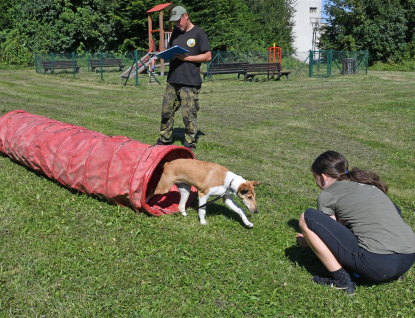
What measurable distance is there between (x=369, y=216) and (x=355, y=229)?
16cm

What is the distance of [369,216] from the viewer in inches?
137

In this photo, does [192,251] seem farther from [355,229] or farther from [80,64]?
[80,64]

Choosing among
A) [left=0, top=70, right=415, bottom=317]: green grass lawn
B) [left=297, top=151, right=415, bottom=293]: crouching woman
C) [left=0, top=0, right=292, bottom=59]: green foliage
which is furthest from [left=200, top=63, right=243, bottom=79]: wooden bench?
[left=297, top=151, right=415, bottom=293]: crouching woman

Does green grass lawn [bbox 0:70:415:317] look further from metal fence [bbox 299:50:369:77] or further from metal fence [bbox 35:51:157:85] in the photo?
metal fence [bbox 299:50:369:77]

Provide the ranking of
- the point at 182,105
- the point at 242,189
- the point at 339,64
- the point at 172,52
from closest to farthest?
the point at 242,189 → the point at 172,52 → the point at 182,105 → the point at 339,64

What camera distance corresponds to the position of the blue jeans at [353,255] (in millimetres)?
3422

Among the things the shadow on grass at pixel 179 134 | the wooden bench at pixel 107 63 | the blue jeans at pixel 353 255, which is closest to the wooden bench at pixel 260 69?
the wooden bench at pixel 107 63

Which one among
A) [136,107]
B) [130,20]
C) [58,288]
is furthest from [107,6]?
[58,288]

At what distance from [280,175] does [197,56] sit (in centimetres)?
251

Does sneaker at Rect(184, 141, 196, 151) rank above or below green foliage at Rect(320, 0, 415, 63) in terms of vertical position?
below

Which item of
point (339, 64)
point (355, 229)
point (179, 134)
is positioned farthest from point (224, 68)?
point (355, 229)

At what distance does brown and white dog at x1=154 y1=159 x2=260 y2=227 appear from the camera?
4.76 m

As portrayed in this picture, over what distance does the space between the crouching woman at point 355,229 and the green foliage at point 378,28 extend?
39.3 meters

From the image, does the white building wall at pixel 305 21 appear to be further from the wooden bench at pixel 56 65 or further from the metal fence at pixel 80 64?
the wooden bench at pixel 56 65
